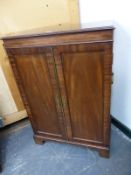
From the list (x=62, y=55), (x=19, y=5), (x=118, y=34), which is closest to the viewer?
(x=62, y=55)

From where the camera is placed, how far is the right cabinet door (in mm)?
1002

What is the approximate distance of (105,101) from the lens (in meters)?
1.12

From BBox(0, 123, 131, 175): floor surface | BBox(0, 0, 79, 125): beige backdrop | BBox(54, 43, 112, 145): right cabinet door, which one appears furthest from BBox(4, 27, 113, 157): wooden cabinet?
BBox(0, 0, 79, 125): beige backdrop

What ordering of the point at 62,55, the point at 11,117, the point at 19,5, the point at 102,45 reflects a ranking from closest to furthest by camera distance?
the point at 102,45, the point at 62,55, the point at 19,5, the point at 11,117

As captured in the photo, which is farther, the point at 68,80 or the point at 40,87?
the point at 40,87

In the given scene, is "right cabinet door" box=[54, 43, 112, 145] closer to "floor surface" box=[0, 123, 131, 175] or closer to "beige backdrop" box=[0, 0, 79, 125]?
"floor surface" box=[0, 123, 131, 175]

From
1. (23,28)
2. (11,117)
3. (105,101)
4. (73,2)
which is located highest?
(73,2)

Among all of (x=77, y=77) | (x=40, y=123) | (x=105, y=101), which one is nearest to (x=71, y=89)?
(x=77, y=77)

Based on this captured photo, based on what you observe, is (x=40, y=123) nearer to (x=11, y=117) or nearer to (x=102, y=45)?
(x=11, y=117)

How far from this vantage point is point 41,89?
50.0 inches

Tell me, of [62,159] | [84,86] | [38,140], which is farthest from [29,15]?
[62,159]

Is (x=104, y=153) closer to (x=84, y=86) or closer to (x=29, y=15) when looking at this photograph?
(x=84, y=86)

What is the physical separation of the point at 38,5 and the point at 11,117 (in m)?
1.15

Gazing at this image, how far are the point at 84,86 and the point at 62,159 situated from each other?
71cm
